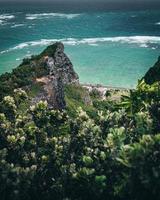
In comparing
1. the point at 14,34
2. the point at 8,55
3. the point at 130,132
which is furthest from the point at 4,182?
the point at 14,34

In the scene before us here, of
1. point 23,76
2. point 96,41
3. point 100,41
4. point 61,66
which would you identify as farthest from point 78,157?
point 96,41

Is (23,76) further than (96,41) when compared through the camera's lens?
No

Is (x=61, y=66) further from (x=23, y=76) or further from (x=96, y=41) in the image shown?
(x=96, y=41)

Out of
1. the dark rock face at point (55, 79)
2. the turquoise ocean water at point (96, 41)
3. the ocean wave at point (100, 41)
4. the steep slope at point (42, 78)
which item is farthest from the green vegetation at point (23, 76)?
the ocean wave at point (100, 41)

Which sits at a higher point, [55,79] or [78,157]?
[78,157]

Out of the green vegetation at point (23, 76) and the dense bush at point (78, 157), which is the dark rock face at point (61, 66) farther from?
the dense bush at point (78, 157)

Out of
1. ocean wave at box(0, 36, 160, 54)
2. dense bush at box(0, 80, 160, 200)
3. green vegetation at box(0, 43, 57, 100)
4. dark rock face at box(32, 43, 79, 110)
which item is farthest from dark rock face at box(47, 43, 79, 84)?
ocean wave at box(0, 36, 160, 54)

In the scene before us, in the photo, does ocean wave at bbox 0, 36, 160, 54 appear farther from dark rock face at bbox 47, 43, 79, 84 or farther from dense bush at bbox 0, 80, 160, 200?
dense bush at bbox 0, 80, 160, 200
